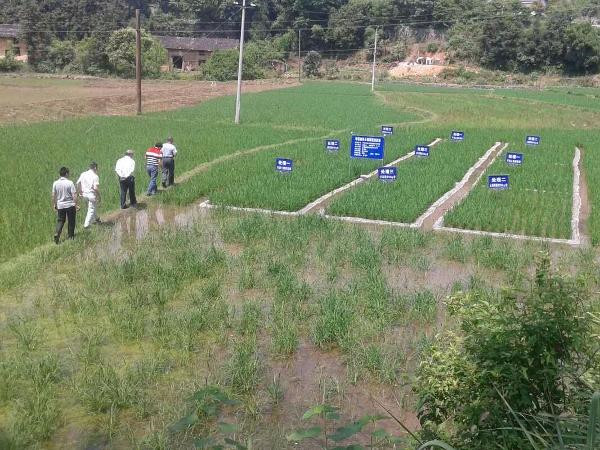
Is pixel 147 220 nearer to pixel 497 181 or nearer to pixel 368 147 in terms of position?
pixel 368 147

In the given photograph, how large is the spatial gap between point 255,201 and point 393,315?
625 centimetres

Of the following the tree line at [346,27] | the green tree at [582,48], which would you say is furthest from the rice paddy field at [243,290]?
the green tree at [582,48]

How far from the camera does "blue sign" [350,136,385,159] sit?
15828mm

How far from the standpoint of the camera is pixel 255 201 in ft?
42.4

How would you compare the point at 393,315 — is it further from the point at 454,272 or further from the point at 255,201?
the point at 255,201

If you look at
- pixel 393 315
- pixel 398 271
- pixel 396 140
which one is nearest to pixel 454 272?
pixel 398 271

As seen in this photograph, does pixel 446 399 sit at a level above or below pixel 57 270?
above

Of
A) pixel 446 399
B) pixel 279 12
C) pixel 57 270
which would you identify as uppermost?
pixel 279 12

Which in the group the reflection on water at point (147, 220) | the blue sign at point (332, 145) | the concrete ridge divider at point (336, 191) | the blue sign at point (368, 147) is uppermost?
the blue sign at point (368, 147)

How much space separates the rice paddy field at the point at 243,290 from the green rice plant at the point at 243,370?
0.02m

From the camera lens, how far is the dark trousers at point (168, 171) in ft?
47.6

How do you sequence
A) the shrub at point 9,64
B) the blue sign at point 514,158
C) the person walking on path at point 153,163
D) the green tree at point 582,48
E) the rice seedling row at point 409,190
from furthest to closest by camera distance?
the green tree at point 582,48
the shrub at point 9,64
the blue sign at point 514,158
the person walking on path at point 153,163
the rice seedling row at point 409,190

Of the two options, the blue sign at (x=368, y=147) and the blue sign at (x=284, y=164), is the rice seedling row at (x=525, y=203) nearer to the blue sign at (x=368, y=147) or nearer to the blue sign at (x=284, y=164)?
the blue sign at (x=368, y=147)

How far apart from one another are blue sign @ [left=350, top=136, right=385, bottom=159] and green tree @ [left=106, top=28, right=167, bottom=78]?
4707cm
